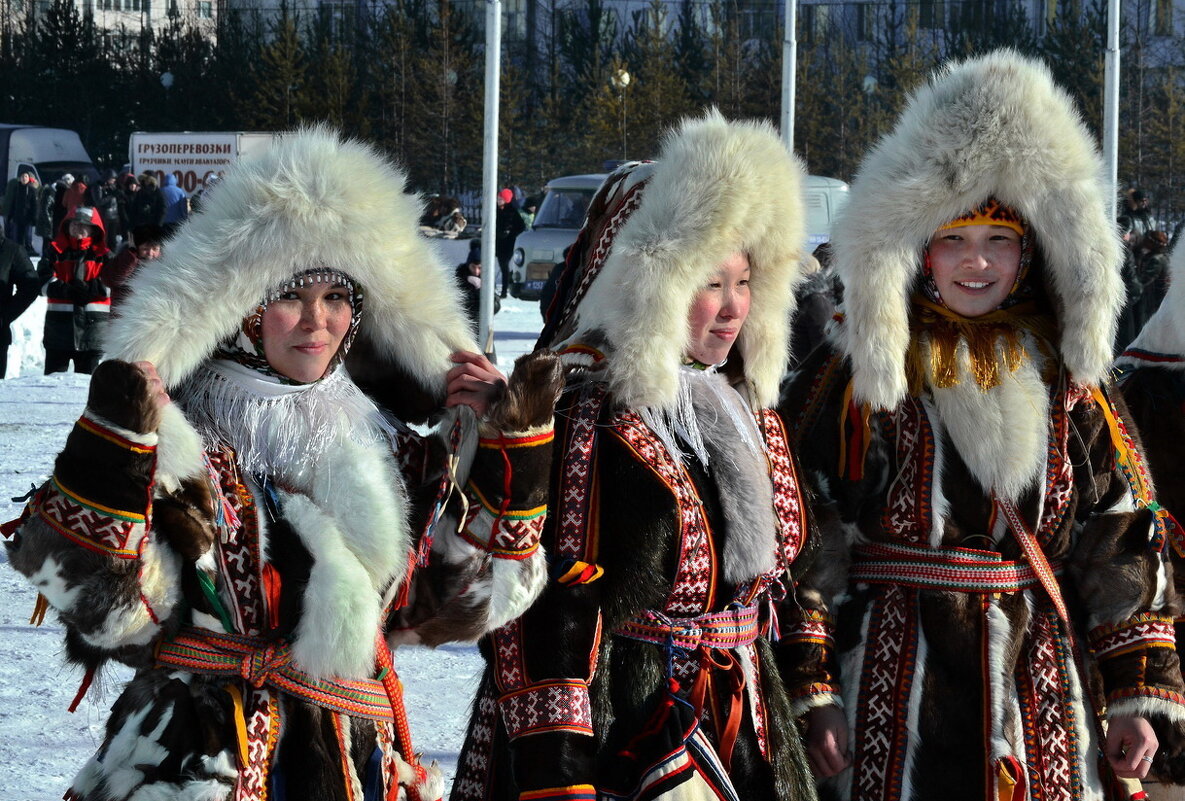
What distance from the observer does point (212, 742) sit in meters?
2.08

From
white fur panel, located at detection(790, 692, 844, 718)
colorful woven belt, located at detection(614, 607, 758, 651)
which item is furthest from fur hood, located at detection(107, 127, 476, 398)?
white fur panel, located at detection(790, 692, 844, 718)

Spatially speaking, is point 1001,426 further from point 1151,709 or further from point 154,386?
point 154,386

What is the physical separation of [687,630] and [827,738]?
1.23 ft

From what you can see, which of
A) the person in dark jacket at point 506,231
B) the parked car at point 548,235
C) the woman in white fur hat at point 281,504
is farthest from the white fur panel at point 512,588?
the person in dark jacket at point 506,231

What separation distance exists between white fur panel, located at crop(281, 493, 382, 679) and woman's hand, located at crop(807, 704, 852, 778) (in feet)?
2.55

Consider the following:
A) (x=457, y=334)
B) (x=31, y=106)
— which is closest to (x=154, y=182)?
(x=457, y=334)

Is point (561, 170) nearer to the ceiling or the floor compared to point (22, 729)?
nearer to the ceiling

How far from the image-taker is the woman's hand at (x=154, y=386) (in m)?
2.01

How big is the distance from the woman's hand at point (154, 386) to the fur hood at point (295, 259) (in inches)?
4.1

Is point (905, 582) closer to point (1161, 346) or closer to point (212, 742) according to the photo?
point (1161, 346)

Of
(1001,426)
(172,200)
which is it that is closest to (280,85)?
(172,200)

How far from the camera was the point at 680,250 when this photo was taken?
2.31 meters

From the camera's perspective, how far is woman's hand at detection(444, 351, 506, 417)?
7.40ft

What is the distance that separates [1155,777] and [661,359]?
1179 mm
